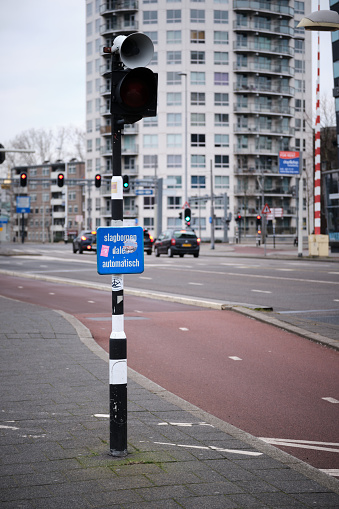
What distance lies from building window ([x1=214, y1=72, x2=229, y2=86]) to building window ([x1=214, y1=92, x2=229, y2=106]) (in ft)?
4.95

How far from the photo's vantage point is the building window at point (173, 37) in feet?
315

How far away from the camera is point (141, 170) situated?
319 feet

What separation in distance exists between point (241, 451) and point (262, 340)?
5.73 m

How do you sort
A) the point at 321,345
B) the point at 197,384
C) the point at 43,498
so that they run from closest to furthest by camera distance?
1. the point at 43,498
2. the point at 197,384
3. the point at 321,345

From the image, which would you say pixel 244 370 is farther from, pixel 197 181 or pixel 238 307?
pixel 197 181

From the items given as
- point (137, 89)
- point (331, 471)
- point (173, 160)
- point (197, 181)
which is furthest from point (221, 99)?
point (331, 471)

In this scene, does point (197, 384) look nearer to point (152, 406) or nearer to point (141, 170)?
point (152, 406)

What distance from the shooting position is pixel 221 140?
321 ft

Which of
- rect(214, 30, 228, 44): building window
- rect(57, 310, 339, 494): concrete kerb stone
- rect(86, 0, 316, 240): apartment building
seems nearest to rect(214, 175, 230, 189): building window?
rect(86, 0, 316, 240): apartment building

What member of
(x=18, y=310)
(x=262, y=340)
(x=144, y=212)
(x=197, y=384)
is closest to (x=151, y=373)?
(x=197, y=384)

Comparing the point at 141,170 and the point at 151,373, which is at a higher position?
the point at 141,170

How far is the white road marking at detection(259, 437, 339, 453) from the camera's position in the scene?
5.25 meters

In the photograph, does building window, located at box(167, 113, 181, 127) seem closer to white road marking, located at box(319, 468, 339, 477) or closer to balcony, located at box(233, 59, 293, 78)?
balcony, located at box(233, 59, 293, 78)

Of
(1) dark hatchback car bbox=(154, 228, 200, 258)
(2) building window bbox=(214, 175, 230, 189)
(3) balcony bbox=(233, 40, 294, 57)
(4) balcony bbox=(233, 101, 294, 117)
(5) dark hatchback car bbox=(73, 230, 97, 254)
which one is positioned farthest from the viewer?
(4) balcony bbox=(233, 101, 294, 117)
